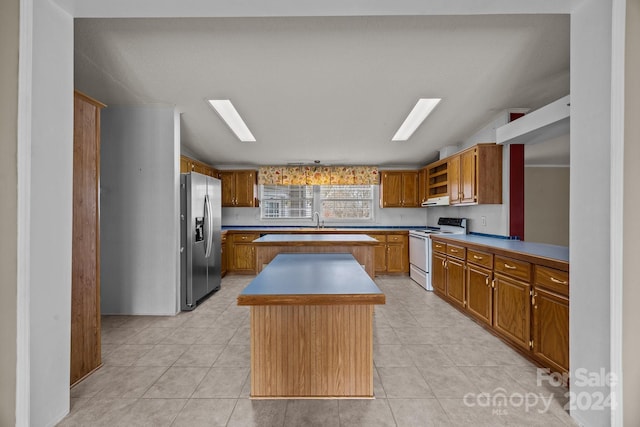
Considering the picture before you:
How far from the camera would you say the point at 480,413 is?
1850mm

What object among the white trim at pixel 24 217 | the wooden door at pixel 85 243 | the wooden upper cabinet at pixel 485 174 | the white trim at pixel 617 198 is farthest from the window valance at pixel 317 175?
the white trim at pixel 617 198

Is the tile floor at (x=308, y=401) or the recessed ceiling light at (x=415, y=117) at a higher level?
the recessed ceiling light at (x=415, y=117)

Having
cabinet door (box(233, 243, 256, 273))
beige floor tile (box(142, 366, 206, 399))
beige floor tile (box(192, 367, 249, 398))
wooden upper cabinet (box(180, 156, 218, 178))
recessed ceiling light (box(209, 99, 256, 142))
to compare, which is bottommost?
beige floor tile (box(142, 366, 206, 399))

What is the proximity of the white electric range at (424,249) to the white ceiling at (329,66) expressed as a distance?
1.57 m

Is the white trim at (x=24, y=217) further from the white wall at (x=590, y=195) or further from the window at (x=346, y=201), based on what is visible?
the window at (x=346, y=201)

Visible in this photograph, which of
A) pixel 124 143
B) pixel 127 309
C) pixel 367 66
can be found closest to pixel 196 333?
pixel 127 309

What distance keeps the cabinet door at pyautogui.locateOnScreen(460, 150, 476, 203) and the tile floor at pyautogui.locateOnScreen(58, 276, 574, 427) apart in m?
1.68

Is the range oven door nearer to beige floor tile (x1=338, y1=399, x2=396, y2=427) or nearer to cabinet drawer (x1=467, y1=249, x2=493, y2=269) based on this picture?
cabinet drawer (x1=467, y1=249, x2=493, y2=269)

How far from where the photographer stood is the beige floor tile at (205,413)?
1.76 metres

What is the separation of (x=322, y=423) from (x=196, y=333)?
75.8 inches

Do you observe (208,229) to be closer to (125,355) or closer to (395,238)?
(125,355)

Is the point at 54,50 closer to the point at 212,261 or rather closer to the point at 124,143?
the point at 124,143

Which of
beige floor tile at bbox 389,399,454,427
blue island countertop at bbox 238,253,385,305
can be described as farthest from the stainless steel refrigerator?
beige floor tile at bbox 389,399,454,427

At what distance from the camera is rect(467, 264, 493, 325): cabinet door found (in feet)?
10.2
